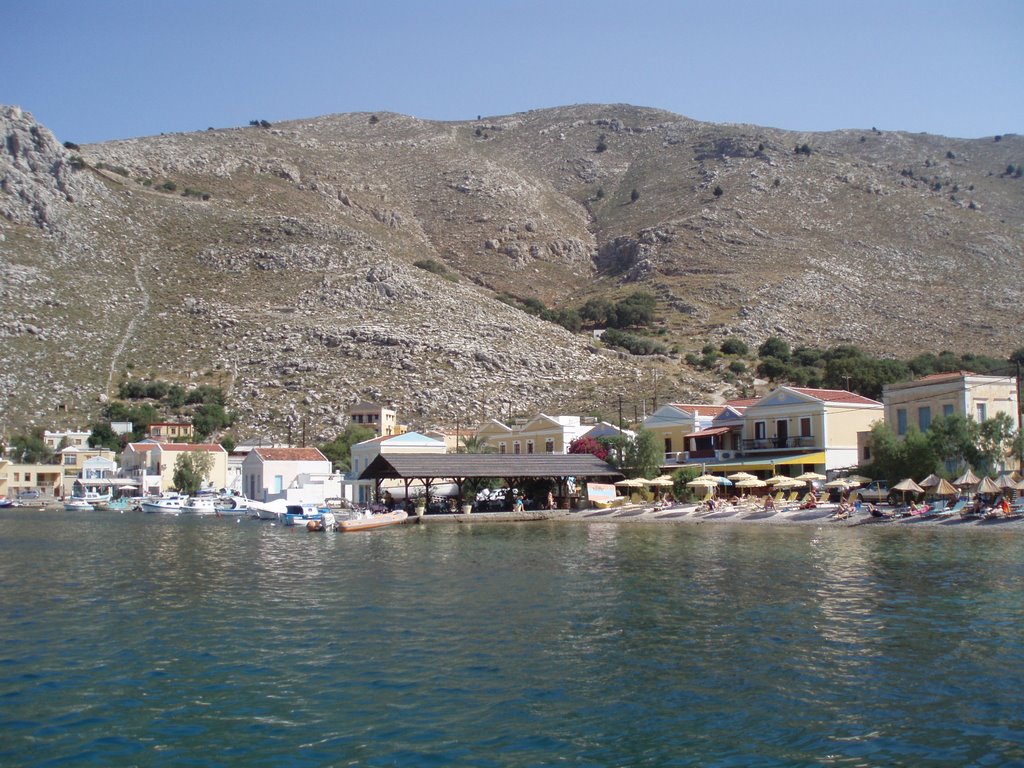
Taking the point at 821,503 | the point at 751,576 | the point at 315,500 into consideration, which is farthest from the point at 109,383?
the point at 751,576

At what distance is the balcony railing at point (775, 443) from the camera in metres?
53.8

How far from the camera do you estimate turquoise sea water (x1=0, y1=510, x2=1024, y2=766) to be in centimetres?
1166

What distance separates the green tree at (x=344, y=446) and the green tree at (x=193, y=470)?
9.91 metres

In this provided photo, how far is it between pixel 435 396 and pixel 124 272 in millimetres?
35874

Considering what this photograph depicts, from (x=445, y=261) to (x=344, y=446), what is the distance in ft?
177

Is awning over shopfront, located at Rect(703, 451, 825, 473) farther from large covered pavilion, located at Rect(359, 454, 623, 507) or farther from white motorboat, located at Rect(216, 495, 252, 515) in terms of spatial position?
white motorboat, located at Rect(216, 495, 252, 515)

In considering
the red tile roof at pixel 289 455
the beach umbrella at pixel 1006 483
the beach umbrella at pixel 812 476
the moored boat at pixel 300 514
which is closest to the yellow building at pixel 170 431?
the red tile roof at pixel 289 455

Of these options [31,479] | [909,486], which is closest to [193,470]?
[31,479]

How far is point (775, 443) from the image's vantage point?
5575 centimetres

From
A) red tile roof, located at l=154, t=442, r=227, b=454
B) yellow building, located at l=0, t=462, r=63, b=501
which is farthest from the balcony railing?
yellow building, located at l=0, t=462, r=63, b=501

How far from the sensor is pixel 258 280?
9525cm

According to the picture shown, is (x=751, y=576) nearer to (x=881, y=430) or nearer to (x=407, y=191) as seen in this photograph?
(x=881, y=430)

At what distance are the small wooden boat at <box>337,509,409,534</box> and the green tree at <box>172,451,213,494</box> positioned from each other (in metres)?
31.3

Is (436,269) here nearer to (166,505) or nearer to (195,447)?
(195,447)
